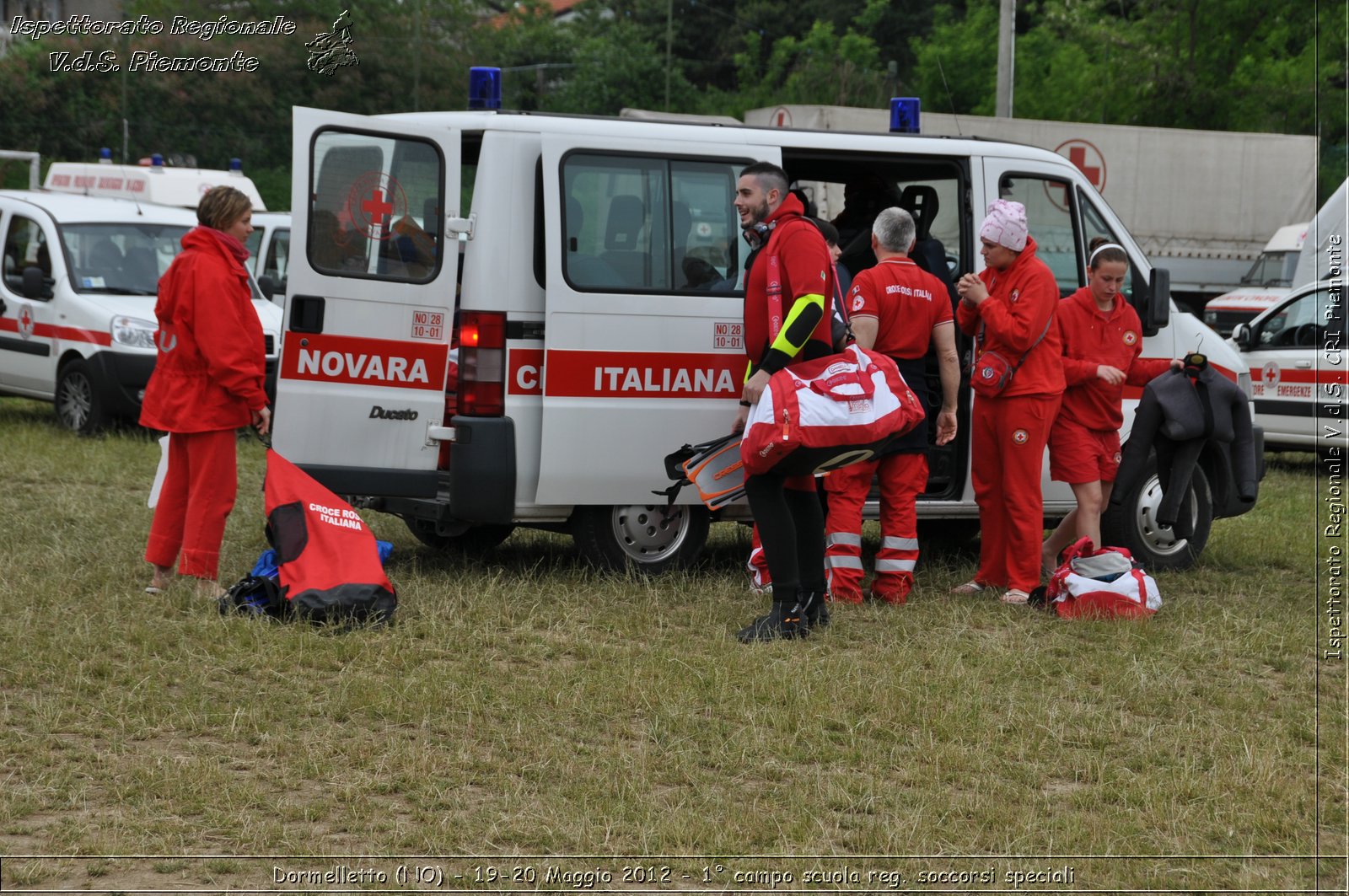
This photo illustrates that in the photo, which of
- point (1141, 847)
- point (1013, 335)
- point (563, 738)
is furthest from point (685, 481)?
point (1141, 847)

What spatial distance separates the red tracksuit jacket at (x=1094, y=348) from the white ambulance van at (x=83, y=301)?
7138 millimetres

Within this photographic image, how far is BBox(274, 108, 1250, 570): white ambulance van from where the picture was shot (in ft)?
22.9

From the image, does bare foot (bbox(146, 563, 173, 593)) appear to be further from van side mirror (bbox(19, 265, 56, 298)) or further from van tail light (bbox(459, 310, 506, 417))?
van side mirror (bbox(19, 265, 56, 298))

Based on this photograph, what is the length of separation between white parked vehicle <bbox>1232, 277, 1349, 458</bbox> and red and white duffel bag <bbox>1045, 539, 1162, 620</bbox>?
6173 mm

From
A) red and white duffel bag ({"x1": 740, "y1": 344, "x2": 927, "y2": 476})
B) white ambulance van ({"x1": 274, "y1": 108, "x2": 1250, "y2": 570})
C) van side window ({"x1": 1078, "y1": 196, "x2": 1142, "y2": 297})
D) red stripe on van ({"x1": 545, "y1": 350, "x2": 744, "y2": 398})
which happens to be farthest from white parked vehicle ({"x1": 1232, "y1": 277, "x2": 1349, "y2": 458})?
red and white duffel bag ({"x1": 740, "y1": 344, "x2": 927, "y2": 476})

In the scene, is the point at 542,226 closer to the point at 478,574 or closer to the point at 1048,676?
the point at 478,574

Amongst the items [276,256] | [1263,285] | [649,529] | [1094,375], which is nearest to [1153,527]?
[1094,375]

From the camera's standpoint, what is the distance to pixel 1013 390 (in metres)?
7.31

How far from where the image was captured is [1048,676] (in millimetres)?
6031

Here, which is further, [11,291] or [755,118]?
[755,118]

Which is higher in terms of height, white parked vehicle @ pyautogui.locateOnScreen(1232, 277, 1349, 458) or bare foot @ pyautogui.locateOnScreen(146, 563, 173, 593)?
white parked vehicle @ pyautogui.locateOnScreen(1232, 277, 1349, 458)

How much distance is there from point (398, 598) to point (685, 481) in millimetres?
1419

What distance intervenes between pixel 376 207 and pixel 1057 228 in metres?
3.63

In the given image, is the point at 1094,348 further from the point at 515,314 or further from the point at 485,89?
the point at 485,89
